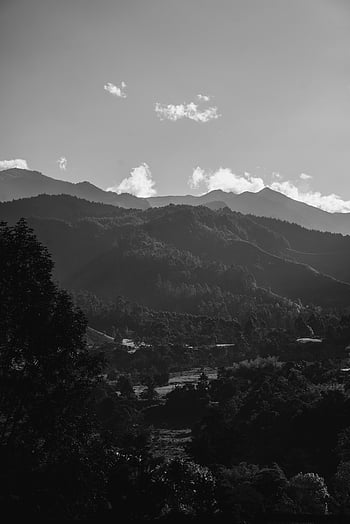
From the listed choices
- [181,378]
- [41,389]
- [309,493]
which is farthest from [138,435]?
[181,378]

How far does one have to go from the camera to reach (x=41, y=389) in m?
19.8

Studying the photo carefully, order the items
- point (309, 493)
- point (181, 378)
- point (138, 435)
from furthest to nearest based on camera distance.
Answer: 1. point (181, 378)
2. point (138, 435)
3. point (309, 493)

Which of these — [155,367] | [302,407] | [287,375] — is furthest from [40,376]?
[155,367]

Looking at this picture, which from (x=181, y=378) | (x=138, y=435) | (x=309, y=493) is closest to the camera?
(x=309, y=493)

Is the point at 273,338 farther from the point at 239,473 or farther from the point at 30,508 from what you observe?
the point at 30,508

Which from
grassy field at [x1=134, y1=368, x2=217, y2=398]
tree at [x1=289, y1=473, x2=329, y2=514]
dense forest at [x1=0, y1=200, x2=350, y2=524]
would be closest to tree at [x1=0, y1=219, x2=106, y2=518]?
dense forest at [x1=0, y1=200, x2=350, y2=524]

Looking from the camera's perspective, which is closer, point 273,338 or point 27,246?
point 27,246

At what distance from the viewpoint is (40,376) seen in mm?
20250

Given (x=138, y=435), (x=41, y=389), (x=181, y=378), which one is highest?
(x=41, y=389)

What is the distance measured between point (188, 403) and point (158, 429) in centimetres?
→ 1028

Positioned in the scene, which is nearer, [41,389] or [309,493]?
[41,389]

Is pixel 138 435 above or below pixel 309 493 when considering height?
below

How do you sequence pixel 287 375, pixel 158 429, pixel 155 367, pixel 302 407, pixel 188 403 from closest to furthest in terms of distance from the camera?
pixel 302 407
pixel 158 429
pixel 188 403
pixel 287 375
pixel 155 367

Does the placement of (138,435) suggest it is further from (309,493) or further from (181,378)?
(181,378)
